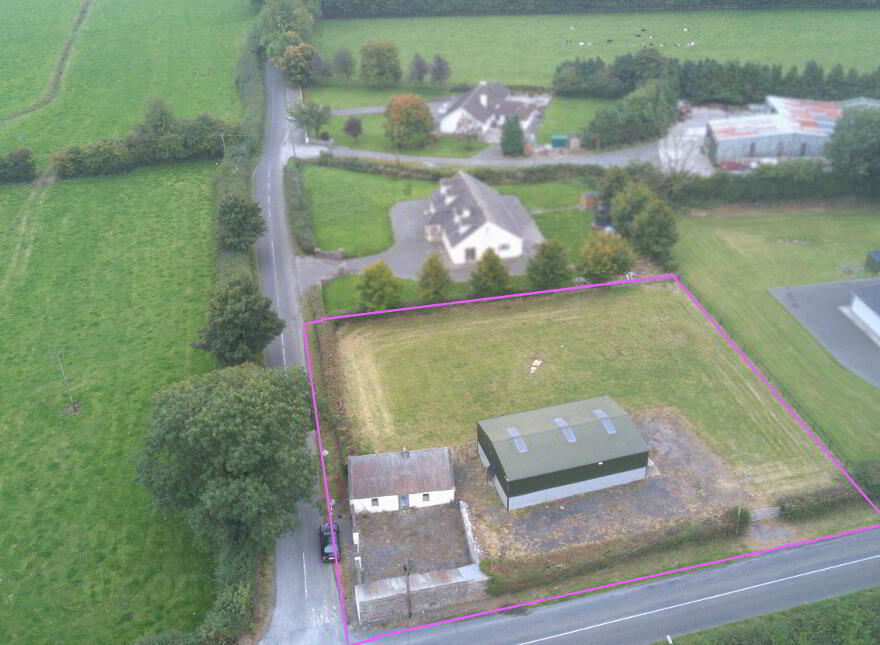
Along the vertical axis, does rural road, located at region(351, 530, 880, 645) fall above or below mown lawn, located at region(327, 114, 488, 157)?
below

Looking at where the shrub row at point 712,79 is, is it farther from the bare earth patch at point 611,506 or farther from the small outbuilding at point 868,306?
the bare earth patch at point 611,506

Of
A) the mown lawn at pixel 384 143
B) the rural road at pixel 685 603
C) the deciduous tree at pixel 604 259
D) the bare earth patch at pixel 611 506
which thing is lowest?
the rural road at pixel 685 603

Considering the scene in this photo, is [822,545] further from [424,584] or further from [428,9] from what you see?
[428,9]

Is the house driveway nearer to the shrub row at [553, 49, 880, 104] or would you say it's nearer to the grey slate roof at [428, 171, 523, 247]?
the grey slate roof at [428, 171, 523, 247]

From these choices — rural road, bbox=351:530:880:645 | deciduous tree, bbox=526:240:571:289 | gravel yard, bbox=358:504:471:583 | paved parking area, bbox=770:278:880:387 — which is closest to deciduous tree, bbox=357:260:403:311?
deciduous tree, bbox=526:240:571:289

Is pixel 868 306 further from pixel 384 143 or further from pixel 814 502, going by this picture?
pixel 384 143

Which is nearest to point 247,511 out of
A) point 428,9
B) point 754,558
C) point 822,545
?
point 754,558

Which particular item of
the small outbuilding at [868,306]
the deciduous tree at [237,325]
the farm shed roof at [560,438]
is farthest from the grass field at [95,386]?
the small outbuilding at [868,306]
